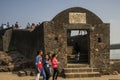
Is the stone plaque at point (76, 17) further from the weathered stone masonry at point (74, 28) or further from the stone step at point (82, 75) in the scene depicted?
the stone step at point (82, 75)

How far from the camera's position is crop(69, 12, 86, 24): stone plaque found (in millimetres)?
18031

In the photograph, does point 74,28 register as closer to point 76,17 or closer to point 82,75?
point 76,17

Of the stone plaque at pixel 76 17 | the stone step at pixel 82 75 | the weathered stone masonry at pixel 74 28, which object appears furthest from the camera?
the stone plaque at pixel 76 17

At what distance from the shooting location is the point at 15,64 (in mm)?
20547

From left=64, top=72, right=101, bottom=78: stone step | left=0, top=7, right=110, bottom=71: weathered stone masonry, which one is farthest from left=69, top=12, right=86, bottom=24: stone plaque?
left=64, top=72, right=101, bottom=78: stone step

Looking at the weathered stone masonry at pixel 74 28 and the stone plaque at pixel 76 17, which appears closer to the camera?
the weathered stone masonry at pixel 74 28

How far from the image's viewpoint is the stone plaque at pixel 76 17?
59.2ft

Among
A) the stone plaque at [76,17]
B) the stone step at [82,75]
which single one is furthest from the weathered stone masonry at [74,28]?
the stone step at [82,75]

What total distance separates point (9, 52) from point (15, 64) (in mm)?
3435

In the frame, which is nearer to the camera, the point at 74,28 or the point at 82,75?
the point at 82,75

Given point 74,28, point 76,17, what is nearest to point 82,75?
point 74,28

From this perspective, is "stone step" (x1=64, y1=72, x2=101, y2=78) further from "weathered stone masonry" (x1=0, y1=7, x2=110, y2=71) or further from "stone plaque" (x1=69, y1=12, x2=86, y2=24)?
"stone plaque" (x1=69, y1=12, x2=86, y2=24)

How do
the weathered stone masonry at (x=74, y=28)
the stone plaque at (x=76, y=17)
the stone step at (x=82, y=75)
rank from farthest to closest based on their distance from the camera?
the stone plaque at (x=76, y=17)
the weathered stone masonry at (x=74, y=28)
the stone step at (x=82, y=75)

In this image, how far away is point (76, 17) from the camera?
59.6 feet
